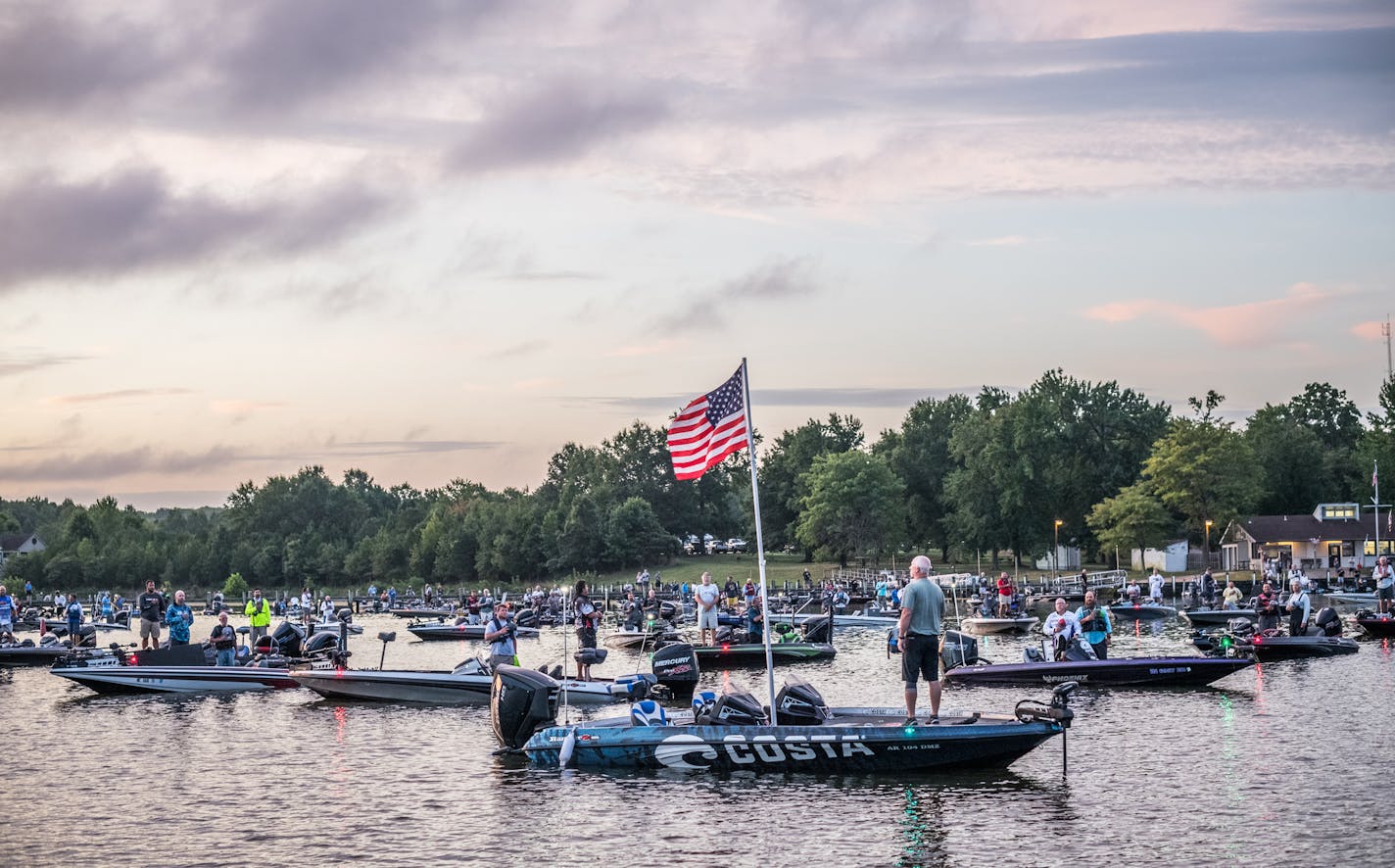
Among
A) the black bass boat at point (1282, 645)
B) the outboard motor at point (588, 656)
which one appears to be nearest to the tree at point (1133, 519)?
the black bass boat at point (1282, 645)

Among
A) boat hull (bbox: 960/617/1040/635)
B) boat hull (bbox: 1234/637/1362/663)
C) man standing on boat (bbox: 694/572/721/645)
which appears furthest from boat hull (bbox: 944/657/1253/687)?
boat hull (bbox: 960/617/1040/635)

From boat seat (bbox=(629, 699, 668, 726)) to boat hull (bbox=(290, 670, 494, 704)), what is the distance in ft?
28.6

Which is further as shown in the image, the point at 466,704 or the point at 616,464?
the point at 616,464

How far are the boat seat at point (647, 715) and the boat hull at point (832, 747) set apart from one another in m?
0.30

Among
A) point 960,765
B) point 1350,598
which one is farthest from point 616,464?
point 960,765

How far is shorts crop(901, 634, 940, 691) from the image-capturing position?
65.3 ft

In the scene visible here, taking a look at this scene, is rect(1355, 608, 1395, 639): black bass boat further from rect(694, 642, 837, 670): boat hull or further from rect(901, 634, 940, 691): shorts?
rect(901, 634, 940, 691): shorts

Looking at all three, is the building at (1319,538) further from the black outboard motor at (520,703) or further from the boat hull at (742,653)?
the black outboard motor at (520,703)

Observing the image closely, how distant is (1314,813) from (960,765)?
4679mm

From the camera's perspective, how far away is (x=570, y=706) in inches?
1119

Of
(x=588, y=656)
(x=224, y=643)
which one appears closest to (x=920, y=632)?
(x=588, y=656)

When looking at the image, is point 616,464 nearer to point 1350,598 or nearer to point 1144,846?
point 1350,598

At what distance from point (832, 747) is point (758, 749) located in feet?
3.40

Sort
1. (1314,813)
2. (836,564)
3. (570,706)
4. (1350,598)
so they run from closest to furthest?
(1314,813) → (570,706) → (1350,598) → (836,564)
